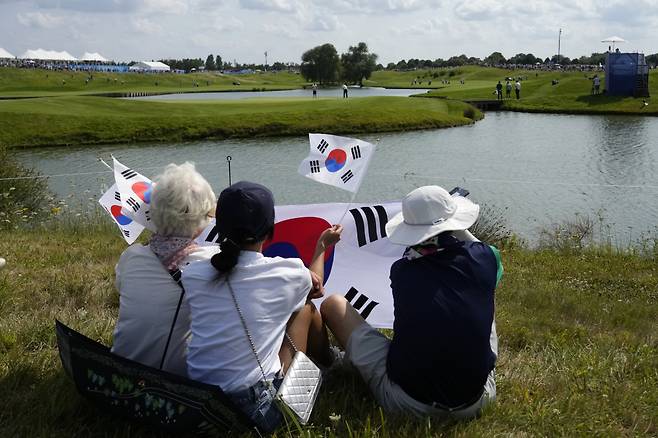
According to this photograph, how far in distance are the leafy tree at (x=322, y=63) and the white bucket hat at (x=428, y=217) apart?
355 ft

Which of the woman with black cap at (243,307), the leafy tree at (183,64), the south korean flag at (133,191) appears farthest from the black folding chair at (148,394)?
the leafy tree at (183,64)

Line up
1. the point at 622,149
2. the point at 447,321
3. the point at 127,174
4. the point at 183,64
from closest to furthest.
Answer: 1. the point at 447,321
2. the point at 127,174
3. the point at 622,149
4. the point at 183,64

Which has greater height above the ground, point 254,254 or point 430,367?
point 254,254

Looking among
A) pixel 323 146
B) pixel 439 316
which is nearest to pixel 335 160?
pixel 323 146

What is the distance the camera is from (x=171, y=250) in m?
3.50

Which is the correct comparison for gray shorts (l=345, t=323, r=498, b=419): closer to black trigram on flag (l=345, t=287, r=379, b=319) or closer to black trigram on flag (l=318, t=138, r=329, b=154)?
black trigram on flag (l=345, t=287, r=379, b=319)

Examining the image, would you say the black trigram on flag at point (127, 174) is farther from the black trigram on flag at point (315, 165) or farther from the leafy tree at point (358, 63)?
the leafy tree at point (358, 63)

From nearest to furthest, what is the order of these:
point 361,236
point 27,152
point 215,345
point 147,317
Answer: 1. point 215,345
2. point 147,317
3. point 361,236
4. point 27,152

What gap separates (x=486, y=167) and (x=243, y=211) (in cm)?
1905

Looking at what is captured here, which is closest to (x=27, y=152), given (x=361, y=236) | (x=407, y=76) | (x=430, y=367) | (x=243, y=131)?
(x=243, y=131)

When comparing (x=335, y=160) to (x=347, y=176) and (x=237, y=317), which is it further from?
(x=237, y=317)

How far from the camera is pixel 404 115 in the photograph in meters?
37.1

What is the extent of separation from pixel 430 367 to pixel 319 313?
0.88 metres

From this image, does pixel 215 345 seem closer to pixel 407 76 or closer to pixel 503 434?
pixel 503 434
